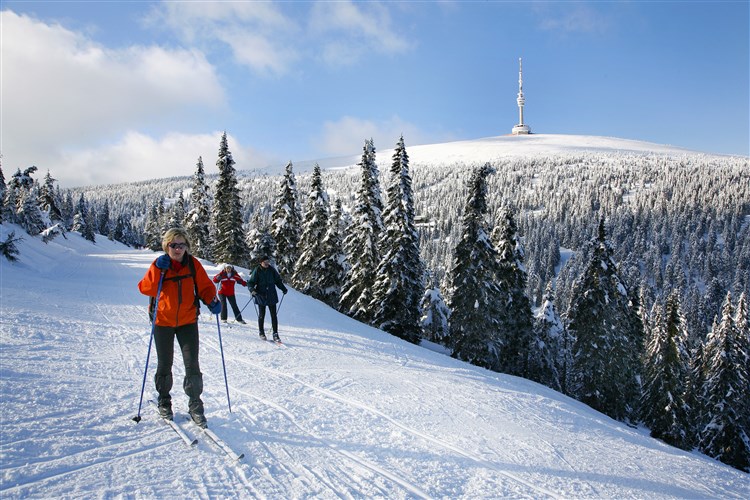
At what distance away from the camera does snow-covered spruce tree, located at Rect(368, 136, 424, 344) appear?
2462 centimetres

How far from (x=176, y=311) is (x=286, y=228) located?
29951 mm

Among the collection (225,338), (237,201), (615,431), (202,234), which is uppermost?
(237,201)

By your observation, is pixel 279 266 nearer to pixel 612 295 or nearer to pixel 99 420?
pixel 612 295

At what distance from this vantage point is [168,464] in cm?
411

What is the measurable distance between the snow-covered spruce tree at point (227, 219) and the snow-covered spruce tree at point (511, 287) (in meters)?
22.5

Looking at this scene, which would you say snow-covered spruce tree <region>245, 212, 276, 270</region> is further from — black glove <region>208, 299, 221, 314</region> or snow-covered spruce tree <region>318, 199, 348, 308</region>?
black glove <region>208, 299, 221, 314</region>

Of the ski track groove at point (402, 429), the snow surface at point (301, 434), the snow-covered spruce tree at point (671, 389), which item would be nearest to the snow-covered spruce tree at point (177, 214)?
the snow surface at point (301, 434)

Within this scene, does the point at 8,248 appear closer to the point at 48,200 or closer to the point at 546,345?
the point at 546,345

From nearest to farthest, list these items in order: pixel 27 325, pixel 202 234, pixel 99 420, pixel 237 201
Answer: pixel 99 420, pixel 27 325, pixel 237 201, pixel 202 234

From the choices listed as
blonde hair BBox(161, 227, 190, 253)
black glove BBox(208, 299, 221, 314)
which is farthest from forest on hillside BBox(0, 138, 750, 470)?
blonde hair BBox(161, 227, 190, 253)

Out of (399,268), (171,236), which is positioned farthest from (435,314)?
(171,236)

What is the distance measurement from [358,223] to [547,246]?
14813 centimetres

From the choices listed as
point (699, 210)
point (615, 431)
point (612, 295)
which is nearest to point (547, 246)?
point (699, 210)

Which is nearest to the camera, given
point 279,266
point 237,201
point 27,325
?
point 27,325
